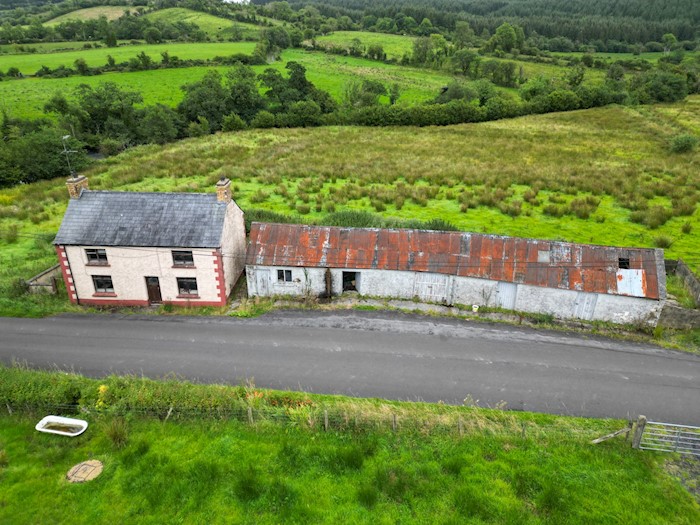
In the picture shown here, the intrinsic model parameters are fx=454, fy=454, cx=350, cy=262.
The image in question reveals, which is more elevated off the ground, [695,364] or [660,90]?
[660,90]

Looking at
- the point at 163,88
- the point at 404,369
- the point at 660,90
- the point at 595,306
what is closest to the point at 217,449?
the point at 404,369

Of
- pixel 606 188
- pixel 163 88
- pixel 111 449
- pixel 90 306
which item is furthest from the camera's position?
pixel 163 88

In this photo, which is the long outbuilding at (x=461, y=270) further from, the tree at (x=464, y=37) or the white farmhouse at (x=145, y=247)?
the tree at (x=464, y=37)

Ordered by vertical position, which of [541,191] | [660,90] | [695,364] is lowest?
[695,364]

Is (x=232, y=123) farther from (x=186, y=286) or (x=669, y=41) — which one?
(x=669, y=41)

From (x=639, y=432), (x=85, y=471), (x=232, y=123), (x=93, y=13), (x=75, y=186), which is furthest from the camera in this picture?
(x=93, y=13)

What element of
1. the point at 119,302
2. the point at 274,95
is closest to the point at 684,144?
the point at 274,95

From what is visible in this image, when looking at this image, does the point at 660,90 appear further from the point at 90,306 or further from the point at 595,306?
the point at 90,306
